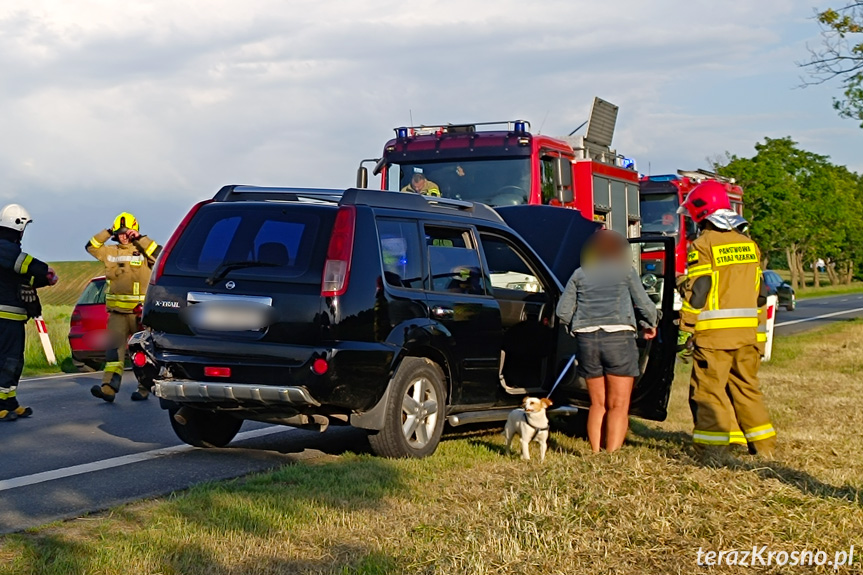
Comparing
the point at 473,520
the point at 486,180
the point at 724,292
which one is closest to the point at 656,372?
the point at 724,292

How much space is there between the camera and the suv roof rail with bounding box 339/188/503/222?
7643 millimetres

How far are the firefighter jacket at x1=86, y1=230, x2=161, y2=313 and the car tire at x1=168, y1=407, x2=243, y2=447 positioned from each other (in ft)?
11.5

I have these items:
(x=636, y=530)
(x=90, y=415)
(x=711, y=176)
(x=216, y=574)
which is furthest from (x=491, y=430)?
(x=711, y=176)

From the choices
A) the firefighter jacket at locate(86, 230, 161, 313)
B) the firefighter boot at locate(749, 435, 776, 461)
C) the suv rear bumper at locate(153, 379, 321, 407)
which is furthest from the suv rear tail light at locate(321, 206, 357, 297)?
the firefighter jacket at locate(86, 230, 161, 313)

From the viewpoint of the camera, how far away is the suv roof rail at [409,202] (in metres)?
7.64

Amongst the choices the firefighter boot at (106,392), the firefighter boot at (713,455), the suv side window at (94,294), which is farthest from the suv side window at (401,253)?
the suv side window at (94,294)

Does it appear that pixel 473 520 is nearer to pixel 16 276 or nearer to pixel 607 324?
pixel 607 324

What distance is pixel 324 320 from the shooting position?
707 centimetres

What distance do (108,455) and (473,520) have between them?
3.67 meters

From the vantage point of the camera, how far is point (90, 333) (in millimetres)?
15758

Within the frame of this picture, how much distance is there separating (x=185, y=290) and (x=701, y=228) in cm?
360

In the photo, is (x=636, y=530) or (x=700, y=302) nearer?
(x=636, y=530)

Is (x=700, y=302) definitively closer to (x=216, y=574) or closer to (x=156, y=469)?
(x=156, y=469)

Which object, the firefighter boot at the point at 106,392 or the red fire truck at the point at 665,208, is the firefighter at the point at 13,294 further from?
the red fire truck at the point at 665,208
